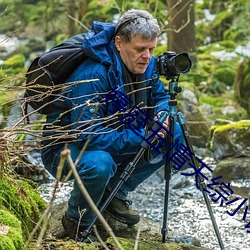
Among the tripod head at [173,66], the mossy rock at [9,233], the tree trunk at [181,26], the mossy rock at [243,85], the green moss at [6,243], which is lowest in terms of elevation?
the mossy rock at [243,85]

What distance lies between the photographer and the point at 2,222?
250cm

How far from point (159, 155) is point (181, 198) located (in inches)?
87.4

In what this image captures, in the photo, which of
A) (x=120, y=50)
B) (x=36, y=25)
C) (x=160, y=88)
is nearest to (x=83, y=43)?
(x=120, y=50)

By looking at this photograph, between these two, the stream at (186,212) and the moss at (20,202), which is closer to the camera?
the moss at (20,202)

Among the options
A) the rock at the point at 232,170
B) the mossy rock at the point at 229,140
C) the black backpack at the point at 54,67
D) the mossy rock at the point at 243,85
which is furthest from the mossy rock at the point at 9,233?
the mossy rock at the point at 243,85

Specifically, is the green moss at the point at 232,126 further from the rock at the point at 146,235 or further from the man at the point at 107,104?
the man at the point at 107,104

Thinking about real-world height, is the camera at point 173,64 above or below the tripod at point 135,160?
above

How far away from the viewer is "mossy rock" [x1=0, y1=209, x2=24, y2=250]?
7.37 feet

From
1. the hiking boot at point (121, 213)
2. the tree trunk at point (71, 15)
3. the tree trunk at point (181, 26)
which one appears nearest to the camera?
the hiking boot at point (121, 213)

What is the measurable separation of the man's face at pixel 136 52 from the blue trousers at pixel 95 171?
442 mm

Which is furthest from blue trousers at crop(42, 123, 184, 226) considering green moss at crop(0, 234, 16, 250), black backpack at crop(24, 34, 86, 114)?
green moss at crop(0, 234, 16, 250)

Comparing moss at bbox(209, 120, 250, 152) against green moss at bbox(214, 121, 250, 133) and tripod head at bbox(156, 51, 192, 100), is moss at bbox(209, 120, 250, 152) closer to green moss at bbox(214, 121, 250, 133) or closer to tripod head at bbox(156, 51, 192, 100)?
green moss at bbox(214, 121, 250, 133)

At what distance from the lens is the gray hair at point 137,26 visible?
3.28 meters

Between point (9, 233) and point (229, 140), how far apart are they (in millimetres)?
4553
